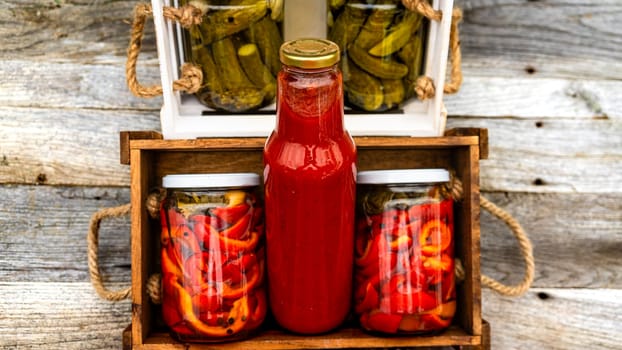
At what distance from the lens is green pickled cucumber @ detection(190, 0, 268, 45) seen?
718 mm

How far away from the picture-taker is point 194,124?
0.77m

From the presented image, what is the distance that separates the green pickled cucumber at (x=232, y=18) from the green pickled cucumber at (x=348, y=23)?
9 cm

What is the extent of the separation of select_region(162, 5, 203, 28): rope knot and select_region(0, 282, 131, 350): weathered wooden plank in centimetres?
43

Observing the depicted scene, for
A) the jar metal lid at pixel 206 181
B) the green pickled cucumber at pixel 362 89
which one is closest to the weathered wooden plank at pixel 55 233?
the jar metal lid at pixel 206 181

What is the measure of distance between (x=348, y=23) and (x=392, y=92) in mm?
99

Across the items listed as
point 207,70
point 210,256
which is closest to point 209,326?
point 210,256

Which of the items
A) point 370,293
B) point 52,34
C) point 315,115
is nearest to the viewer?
point 315,115

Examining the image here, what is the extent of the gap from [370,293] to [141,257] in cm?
28

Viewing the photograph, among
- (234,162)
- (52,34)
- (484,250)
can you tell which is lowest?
(484,250)

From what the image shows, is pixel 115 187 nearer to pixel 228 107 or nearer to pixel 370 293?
pixel 228 107

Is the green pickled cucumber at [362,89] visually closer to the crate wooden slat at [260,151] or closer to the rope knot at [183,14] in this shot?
the crate wooden slat at [260,151]

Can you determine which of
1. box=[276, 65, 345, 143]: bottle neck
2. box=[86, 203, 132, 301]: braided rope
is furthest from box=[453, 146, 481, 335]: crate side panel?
box=[86, 203, 132, 301]: braided rope

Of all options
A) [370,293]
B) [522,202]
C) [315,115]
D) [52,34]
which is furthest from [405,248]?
[52,34]

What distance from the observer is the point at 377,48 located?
29.2 inches
